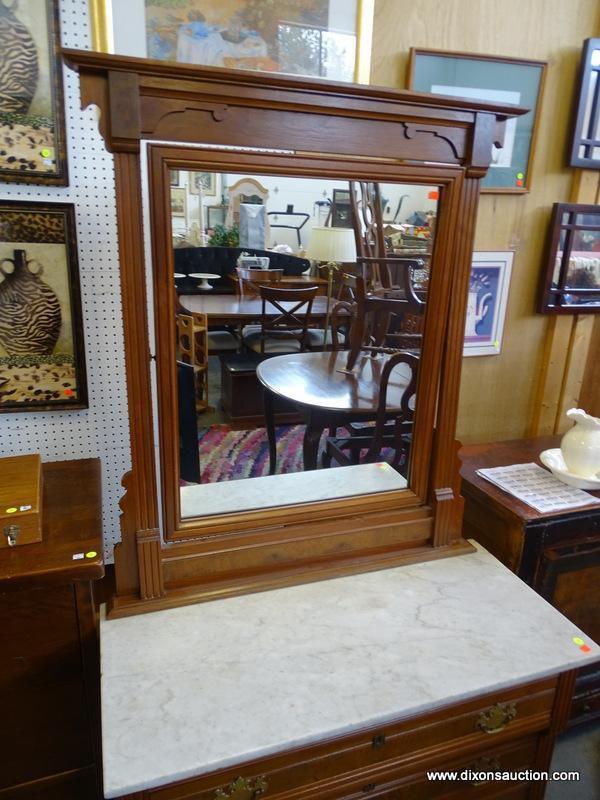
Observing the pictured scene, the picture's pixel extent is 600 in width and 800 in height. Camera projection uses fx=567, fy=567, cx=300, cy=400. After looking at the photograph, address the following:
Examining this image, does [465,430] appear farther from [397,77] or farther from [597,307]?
[397,77]

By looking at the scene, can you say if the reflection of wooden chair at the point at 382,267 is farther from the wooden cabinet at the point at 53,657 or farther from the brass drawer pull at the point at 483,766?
the brass drawer pull at the point at 483,766

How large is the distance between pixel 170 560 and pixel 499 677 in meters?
0.64

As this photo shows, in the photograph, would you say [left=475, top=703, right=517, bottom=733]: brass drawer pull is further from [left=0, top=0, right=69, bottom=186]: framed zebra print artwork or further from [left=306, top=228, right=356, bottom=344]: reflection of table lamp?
[left=0, top=0, right=69, bottom=186]: framed zebra print artwork

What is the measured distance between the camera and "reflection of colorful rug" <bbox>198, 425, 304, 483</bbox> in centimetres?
115

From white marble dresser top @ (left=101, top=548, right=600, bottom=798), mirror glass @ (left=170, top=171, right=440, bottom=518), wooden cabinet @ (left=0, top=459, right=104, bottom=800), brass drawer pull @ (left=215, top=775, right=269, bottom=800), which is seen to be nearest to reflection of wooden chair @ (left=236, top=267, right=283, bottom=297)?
mirror glass @ (left=170, top=171, right=440, bottom=518)

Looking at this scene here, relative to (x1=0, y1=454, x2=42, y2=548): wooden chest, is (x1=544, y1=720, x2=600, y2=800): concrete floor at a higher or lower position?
lower

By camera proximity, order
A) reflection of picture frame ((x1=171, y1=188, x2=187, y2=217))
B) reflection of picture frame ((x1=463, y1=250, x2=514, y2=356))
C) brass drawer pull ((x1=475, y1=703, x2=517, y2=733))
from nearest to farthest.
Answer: reflection of picture frame ((x1=171, y1=188, x2=187, y2=217)) → brass drawer pull ((x1=475, y1=703, x2=517, y2=733)) → reflection of picture frame ((x1=463, y1=250, x2=514, y2=356))

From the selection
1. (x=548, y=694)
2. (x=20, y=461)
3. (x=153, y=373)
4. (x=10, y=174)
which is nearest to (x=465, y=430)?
(x=548, y=694)

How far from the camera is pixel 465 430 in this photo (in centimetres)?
183

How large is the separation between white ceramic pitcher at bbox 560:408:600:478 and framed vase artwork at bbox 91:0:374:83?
1044 millimetres

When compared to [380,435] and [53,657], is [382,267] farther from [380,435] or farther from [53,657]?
[53,657]

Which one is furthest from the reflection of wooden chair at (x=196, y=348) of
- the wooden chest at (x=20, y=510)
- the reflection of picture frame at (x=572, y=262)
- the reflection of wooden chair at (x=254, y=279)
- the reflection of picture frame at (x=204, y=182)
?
the reflection of picture frame at (x=572, y=262)

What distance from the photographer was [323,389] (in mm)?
1229

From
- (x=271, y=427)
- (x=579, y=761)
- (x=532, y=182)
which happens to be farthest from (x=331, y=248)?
(x=579, y=761)
